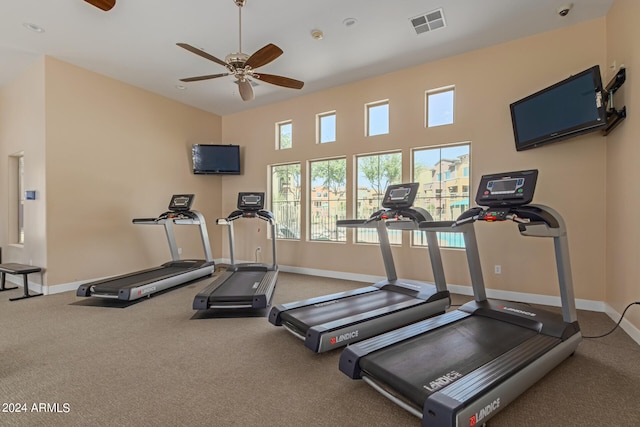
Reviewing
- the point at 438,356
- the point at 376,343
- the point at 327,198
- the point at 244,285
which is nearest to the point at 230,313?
the point at 244,285

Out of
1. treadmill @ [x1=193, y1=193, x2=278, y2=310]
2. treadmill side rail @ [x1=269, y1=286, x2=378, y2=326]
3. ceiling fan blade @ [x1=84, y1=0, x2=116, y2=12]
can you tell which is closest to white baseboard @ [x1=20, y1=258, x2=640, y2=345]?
treadmill @ [x1=193, y1=193, x2=278, y2=310]

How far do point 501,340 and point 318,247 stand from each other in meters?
4.08

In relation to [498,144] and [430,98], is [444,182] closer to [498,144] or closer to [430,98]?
[498,144]

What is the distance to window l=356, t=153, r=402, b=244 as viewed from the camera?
5.57 m

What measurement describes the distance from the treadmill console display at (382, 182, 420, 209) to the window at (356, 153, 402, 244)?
55.0 inches

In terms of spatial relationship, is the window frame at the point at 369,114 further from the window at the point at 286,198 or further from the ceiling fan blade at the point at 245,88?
the ceiling fan blade at the point at 245,88

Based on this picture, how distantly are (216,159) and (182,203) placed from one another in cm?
177

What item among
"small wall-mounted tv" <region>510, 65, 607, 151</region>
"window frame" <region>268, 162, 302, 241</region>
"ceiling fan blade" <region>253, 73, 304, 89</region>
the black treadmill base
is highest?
"ceiling fan blade" <region>253, 73, 304, 89</region>

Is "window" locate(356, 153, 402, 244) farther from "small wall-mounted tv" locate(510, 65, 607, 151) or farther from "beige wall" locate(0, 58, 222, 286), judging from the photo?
"beige wall" locate(0, 58, 222, 286)

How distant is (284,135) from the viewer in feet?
22.9

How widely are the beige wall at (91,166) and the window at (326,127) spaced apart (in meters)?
3.17

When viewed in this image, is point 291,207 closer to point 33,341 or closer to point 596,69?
point 33,341

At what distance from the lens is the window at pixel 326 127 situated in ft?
20.5

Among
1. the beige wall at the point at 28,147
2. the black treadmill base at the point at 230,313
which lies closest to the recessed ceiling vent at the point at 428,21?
the black treadmill base at the point at 230,313
